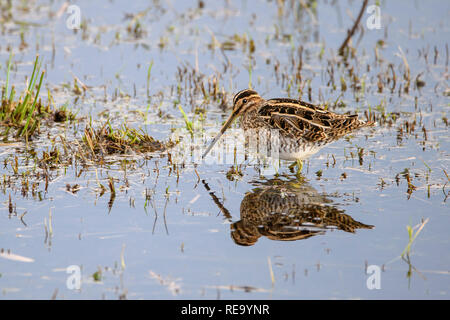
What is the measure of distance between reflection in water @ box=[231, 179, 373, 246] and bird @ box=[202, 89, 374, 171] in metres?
0.51

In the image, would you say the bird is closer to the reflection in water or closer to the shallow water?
the shallow water

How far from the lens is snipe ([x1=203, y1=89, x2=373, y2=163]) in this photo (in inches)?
312

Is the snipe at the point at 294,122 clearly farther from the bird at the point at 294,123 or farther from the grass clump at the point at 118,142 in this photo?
the grass clump at the point at 118,142

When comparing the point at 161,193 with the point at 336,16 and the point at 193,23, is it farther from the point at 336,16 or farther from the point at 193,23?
the point at 336,16

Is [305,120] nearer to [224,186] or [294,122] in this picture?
[294,122]

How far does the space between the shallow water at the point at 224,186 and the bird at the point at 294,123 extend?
0.40 metres

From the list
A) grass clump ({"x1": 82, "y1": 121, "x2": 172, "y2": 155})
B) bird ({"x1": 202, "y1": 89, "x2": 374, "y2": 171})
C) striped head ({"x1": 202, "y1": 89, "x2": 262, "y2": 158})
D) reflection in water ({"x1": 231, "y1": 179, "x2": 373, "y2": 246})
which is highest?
striped head ({"x1": 202, "y1": 89, "x2": 262, "y2": 158})

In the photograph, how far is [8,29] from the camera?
45.0 ft

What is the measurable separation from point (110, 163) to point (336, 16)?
8.37m

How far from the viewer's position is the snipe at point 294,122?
26.0 ft

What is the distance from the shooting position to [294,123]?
798 centimetres

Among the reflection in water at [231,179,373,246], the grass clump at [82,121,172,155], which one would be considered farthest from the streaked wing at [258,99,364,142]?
the grass clump at [82,121,172,155]

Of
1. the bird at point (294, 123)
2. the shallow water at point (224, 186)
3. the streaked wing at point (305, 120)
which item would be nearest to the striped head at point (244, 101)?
the bird at point (294, 123)
